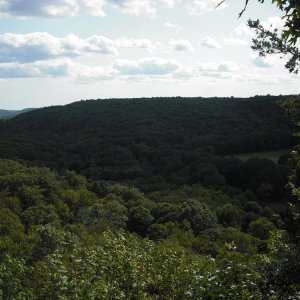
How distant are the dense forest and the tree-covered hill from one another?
0.41m

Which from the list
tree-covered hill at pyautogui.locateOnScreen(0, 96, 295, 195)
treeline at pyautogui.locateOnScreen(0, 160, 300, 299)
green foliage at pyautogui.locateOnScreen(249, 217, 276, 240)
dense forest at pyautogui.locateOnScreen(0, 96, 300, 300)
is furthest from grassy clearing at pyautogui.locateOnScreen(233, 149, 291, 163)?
green foliage at pyautogui.locateOnScreen(249, 217, 276, 240)

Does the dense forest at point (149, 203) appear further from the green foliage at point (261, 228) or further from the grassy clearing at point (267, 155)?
the grassy clearing at point (267, 155)

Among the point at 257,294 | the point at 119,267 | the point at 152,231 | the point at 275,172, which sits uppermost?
the point at 257,294

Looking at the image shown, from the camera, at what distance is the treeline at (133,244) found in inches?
373

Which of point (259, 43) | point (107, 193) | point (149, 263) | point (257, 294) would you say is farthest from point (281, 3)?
point (107, 193)

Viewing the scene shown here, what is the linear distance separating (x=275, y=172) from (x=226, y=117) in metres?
55.0

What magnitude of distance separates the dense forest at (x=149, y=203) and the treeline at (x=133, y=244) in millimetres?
67

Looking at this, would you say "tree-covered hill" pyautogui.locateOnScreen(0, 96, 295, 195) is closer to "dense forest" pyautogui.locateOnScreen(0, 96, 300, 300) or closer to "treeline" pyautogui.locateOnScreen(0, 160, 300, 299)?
"dense forest" pyautogui.locateOnScreen(0, 96, 300, 300)

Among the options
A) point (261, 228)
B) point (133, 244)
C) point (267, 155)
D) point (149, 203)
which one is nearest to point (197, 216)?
point (261, 228)

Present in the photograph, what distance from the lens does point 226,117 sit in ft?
458

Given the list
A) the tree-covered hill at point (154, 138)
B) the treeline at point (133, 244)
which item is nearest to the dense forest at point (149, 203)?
the treeline at point (133, 244)

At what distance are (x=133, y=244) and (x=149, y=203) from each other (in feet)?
173

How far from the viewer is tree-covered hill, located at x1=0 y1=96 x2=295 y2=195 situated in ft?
343

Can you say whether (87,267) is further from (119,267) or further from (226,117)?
(226,117)
